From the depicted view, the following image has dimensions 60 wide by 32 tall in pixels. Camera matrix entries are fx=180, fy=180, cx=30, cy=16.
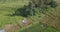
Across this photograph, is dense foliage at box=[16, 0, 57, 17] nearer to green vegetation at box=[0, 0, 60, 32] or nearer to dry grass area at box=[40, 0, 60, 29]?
green vegetation at box=[0, 0, 60, 32]

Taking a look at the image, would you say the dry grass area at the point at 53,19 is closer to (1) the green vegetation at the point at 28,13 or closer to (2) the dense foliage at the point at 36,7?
(1) the green vegetation at the point at 28,13

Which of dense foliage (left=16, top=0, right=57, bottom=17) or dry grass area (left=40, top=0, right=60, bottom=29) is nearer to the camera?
dry grass area (left=40, top=0, right=60, bottom=29)

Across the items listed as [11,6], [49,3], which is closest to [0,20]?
[11,6]

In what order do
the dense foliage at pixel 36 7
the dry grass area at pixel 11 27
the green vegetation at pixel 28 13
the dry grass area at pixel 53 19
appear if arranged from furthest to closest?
the dense foliage at pixel 36 7 < the dry grass area at pixel 53 19 < the green vegetation at pixel 28 13 < the dry grass area at pixel 11 27

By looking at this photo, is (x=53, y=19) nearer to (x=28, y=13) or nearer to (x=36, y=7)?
(x=28, y=13)

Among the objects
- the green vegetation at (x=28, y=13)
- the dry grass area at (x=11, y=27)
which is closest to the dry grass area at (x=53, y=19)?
the green vegetation at (x=28, y=13)

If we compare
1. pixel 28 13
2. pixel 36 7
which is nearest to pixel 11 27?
pixel 28 13

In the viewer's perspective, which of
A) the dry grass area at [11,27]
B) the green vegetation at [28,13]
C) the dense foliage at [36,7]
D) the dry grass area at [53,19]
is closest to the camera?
the dry grass area at [11,27]

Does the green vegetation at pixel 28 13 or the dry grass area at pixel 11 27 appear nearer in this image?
the dry grass area at pixel 11 27

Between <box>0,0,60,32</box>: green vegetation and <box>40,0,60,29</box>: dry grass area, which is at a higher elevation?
<box>0,0,60,32</box>: green vegetation

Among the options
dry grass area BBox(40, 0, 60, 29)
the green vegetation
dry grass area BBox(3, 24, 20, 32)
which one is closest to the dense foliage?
the green vegetation

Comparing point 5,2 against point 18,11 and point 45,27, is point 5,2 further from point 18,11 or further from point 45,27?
point 45,27
